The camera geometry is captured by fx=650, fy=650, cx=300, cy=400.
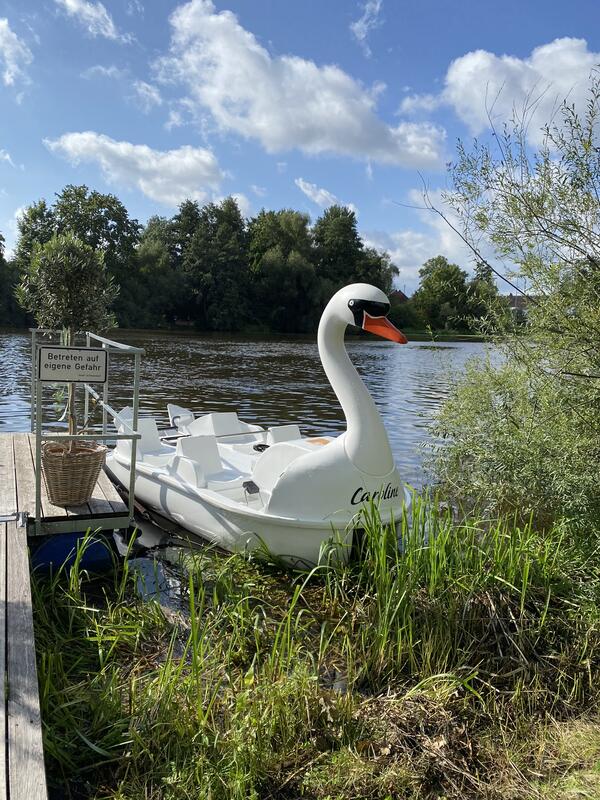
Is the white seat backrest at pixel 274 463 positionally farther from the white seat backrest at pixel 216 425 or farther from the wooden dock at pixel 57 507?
the white seat backrest at pixel 216 425

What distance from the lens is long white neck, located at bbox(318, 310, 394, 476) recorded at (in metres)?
5.50

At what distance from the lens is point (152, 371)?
24734 millimetres

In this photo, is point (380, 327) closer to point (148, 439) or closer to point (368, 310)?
point (368, 310)

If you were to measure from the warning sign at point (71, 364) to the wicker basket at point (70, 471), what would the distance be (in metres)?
0.64

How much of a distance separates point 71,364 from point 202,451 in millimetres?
2391

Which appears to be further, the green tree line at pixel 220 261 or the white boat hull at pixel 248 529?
the green tree line at pixel 220 261

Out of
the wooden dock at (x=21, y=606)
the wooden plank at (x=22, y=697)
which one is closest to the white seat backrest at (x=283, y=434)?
the wooden dock at (x=21, y=606)

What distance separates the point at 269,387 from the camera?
72.4 ft

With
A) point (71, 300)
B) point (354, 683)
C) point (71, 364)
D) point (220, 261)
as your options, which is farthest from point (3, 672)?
point (220, 261)

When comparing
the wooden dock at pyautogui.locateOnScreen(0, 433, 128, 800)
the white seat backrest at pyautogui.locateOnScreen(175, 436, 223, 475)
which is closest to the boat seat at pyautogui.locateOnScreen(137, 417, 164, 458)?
the white seat backrest at pyautogui.locateOnScreen(175, 436, 223, 475)

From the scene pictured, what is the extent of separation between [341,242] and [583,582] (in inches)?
2418

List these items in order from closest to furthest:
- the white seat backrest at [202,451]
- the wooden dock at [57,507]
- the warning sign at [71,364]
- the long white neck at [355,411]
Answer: the warning sign at [71,364] < the wooden dock at [57,507] < the long white neck at [355,411] < the white seat backrest at [202,451]

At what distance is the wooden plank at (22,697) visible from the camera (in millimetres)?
2434

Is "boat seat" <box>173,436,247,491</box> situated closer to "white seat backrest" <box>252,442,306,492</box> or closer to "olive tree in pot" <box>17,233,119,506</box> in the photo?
"white seat backrest" <box>252,442,306,492</box>
